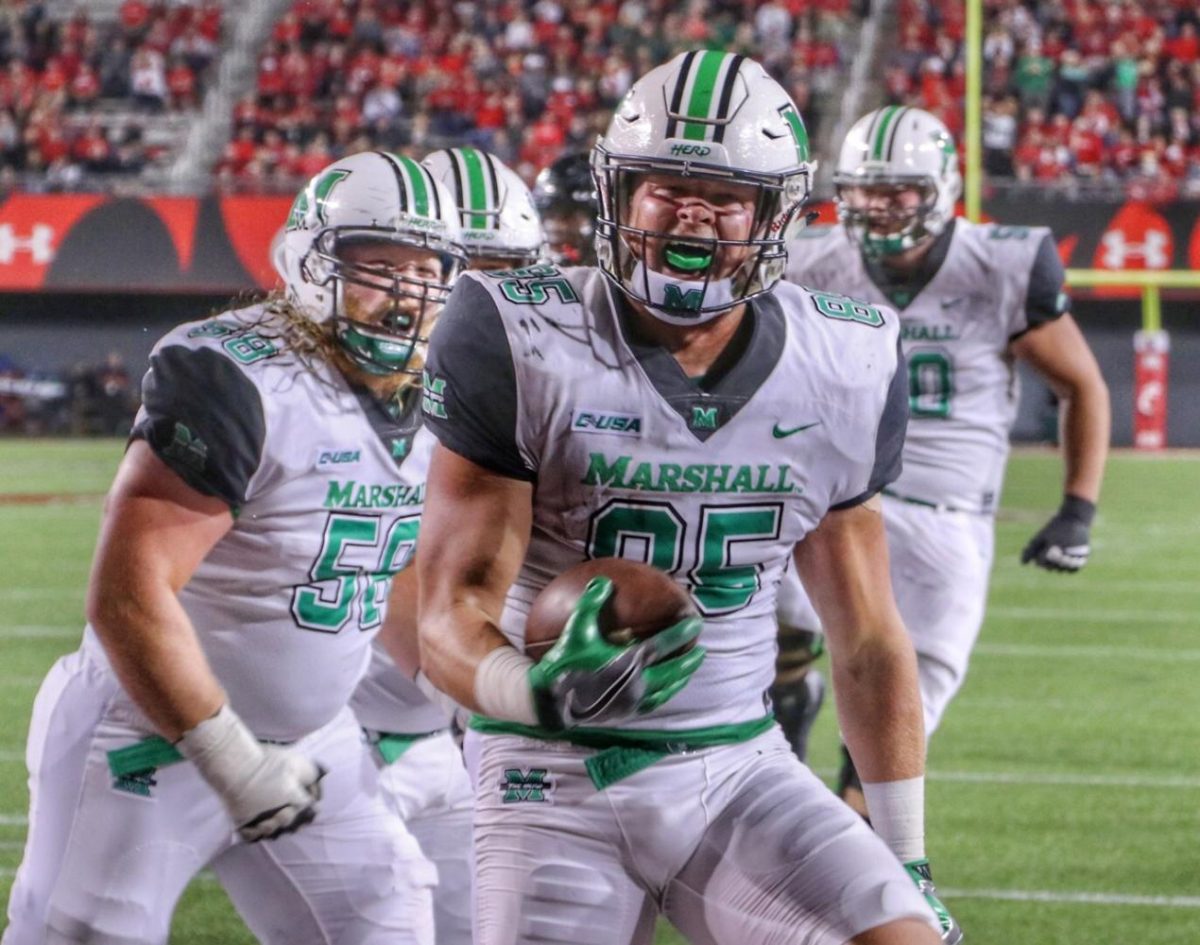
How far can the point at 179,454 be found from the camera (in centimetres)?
287

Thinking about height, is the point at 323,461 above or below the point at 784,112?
below

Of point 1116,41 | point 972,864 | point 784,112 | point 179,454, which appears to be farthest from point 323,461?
point 1116,41

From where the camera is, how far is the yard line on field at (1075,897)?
4.93 metres

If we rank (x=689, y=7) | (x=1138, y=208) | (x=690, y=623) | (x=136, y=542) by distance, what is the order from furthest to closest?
1. (x=689, y=7)
2. (x=1138, y=208)
3. (x=136, y=542)
4. (x=690, y=623)

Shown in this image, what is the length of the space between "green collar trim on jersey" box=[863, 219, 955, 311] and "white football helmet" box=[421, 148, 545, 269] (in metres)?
1.40

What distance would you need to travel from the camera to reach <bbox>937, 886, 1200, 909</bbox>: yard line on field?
194 inches

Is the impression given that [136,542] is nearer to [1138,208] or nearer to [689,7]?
[1138,208]

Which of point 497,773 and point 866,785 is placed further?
point 866,785

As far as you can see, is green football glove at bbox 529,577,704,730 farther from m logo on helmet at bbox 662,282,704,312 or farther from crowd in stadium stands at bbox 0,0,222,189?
crowd in stadium stands at bbox 0,0,222,189

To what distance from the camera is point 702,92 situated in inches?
110

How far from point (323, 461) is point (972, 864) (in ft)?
9.28

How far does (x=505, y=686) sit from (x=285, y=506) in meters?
0.85

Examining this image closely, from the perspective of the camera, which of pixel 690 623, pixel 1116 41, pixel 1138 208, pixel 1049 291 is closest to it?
pixel 690 623

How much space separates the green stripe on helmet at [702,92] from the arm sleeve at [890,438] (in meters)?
0.41
